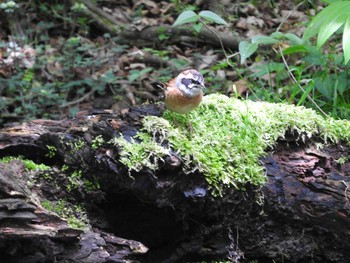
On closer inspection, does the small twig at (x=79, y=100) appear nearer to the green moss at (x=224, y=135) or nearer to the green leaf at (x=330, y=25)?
the green moss at (x=224, y=135)

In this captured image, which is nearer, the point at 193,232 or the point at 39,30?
the point at 193,232

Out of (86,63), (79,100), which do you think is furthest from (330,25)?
(86,63)

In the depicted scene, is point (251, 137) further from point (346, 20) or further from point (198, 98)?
point (346, 20)

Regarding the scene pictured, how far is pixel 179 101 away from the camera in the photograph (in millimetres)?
3379

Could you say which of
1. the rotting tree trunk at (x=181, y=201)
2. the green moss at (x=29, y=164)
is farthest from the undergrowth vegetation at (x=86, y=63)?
the green moss at (x=29, y=164)

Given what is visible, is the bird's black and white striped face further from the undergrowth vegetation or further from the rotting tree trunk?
the undergrowth vegetation

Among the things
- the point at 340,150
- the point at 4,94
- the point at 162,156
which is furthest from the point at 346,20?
the point at 4,94

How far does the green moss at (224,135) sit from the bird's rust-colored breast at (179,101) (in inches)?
4.4

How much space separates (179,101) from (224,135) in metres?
0.43

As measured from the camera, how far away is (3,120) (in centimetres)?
677

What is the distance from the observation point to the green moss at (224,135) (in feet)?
10.4

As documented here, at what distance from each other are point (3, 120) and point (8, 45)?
138cm

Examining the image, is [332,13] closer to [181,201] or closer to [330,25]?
[330,25]

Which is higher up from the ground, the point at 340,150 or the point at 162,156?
the point at 162,156
